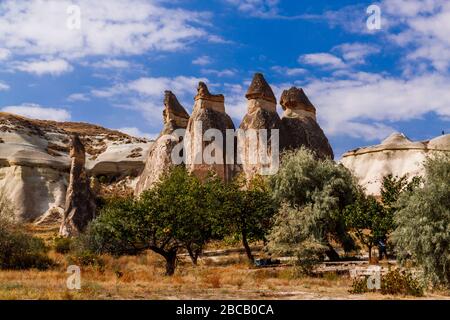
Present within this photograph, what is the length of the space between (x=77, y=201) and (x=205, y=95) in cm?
1284

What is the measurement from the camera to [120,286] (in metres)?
16.7

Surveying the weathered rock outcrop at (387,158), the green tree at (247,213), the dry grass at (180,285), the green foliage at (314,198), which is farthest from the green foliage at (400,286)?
the weathered rock outcrop at (387,158)

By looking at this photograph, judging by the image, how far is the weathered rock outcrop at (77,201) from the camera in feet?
136

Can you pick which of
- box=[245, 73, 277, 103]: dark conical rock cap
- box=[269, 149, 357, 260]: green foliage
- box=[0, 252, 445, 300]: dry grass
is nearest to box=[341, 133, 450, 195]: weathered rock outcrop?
box=[245, 73, 277, 103]: dark conical rock cap

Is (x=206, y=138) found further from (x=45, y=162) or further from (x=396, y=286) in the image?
(x=45, y=162)

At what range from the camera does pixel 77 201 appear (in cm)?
4188

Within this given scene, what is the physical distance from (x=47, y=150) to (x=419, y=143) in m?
45.3

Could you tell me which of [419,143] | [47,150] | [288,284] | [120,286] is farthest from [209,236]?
[47,150]

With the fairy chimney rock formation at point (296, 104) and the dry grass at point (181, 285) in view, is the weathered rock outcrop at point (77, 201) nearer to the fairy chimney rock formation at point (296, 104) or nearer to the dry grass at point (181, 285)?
the dry grass at point (181, 285)

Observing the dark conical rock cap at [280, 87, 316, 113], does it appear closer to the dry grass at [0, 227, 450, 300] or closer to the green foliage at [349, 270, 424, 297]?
the dry grass at [0, 227, 450, 300]

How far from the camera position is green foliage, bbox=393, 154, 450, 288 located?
53.4ft

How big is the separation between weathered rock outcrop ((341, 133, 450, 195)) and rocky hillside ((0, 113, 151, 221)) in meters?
26.0

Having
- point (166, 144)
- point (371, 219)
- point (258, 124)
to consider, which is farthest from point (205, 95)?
point (371, 219)
